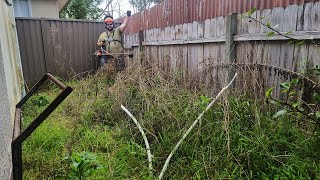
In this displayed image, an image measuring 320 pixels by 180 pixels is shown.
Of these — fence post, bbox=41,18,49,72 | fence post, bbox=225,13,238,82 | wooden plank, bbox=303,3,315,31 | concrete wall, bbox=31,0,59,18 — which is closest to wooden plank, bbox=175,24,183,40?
fence post, bbox=225,13,238,82

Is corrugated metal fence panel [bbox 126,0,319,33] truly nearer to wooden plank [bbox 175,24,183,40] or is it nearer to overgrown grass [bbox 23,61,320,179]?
wooden plank [bbox 175,24,183,40]

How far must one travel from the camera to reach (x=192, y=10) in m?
4.04

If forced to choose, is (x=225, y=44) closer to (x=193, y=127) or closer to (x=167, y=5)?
(x=193, y=127)

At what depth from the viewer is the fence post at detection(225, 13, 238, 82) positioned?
9.89ft

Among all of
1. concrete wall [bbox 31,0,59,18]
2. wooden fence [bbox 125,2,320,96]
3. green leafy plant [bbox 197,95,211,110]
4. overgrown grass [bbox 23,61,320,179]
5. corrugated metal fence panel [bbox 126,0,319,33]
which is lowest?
overgrown grass [bbox 23,61,320,179]

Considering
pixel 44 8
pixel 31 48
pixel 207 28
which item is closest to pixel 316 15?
pixel 207 28

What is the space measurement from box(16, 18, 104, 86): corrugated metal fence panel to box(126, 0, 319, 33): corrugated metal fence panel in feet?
6.32

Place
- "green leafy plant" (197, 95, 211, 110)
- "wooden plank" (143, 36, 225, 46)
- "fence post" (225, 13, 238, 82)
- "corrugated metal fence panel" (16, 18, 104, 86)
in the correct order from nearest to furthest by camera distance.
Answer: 1. "green leafy plant" (197, 95, 211, 110)
2. "fence post" (225, 13, 238, 82)
3. "wooden plank" (143, 36, 225, 46)
4. "corrugated metal fence panel" (16, 18, 104, 86)

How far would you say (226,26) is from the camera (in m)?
3.10

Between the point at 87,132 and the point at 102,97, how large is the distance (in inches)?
43.7

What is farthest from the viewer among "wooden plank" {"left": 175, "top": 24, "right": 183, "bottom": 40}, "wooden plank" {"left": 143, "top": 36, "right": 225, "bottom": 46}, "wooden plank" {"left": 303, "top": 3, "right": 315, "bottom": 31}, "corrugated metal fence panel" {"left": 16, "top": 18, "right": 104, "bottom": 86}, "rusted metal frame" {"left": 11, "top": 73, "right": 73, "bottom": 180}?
"corrugated metal fence panel" {"left": 16, "top": 18, "right": 104, "bottom": 86}

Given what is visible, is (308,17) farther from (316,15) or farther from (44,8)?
(44,8)

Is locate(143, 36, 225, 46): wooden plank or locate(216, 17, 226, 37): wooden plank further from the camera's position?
locate(143, 36, 225, 46): wooden plank

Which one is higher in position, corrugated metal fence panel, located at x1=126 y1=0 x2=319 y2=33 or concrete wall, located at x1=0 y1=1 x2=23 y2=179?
corrugated metal fence panel, located at x1=126 y1=0 x2=319 y2=33
